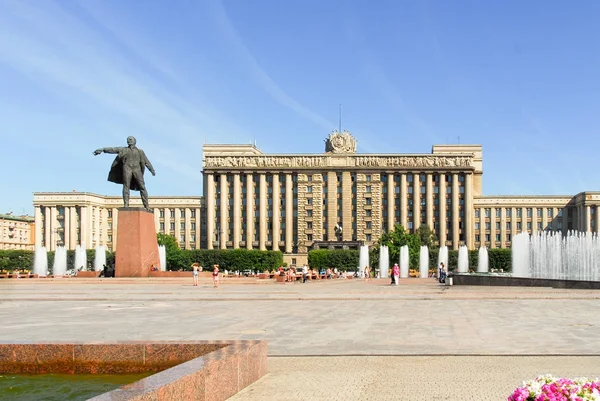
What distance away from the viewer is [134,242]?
40125 mm

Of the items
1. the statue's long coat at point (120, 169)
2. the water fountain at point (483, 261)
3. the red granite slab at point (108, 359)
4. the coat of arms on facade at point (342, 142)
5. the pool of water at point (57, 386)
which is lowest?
the water fountain at point (483, 261)

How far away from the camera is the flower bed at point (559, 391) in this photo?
5746mm

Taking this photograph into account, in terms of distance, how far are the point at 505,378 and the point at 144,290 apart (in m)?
25.6

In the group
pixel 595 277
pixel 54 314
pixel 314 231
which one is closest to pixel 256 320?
pixel 54 314

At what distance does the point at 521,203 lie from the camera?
12519cm

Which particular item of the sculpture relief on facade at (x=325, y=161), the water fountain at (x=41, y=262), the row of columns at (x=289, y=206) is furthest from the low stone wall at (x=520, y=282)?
the sculpture relief on facade at (x=325, y=161)

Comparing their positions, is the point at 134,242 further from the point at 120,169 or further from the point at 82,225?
the point at 82,225

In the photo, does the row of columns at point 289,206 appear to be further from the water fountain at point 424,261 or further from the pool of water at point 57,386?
the pool of water at point 57,386

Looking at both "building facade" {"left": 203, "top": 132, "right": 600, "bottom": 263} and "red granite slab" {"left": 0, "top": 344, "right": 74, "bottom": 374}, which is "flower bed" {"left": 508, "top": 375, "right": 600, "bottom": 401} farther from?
"building facade" {"left": 203, "top": 132, "right": 600, "bottom": 263}

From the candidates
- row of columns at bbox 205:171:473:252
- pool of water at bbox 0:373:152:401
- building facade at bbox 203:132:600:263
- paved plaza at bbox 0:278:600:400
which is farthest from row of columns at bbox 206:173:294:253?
pool of water at bbox 0:373:152:401

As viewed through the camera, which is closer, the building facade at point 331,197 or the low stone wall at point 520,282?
the low stone wall at point 520,282

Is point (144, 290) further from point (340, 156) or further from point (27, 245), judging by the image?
point (27, 245)

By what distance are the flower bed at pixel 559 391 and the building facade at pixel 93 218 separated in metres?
120

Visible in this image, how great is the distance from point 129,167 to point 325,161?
84.4 metres
